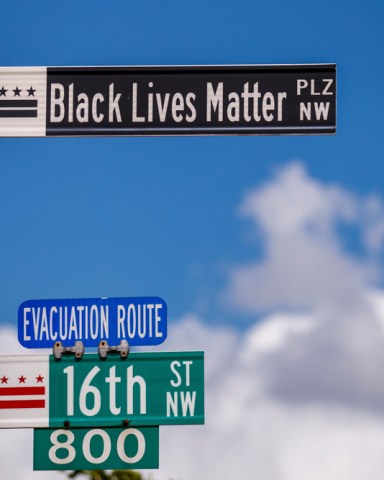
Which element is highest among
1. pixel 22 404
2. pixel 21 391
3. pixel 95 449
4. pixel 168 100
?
pixel 168 100

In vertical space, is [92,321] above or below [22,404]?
above

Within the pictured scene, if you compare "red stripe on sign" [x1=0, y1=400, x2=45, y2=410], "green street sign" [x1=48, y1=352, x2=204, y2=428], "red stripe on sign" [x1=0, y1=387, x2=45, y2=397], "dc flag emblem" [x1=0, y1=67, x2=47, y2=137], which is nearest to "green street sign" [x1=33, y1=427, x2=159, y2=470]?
"green street sign" [x1=48, y1=352, x2=204, y2=428]

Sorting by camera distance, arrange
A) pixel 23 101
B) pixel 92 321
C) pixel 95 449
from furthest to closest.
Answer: pixel 95 449 → pixel 92 321 → pixel 23 101

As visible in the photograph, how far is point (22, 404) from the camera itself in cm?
1139

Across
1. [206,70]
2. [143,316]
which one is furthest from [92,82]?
[143,316]

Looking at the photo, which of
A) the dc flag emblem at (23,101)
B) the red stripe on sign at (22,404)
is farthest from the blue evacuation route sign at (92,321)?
the dc flag emblem at (23,101)

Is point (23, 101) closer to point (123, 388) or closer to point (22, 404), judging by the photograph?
point (123, 388)

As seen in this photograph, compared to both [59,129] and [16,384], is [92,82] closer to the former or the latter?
[59,129]

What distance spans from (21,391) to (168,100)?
13.5ft

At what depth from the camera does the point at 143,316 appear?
36.5 feet

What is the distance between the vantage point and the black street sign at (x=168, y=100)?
852cm

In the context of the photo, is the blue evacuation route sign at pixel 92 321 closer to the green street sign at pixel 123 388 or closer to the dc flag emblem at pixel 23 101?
the green street sign at pixel 123 388

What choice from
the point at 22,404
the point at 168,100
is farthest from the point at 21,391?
the point at 168,100

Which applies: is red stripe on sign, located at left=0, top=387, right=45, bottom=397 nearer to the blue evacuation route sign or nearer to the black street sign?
the blue evacuation route sign
